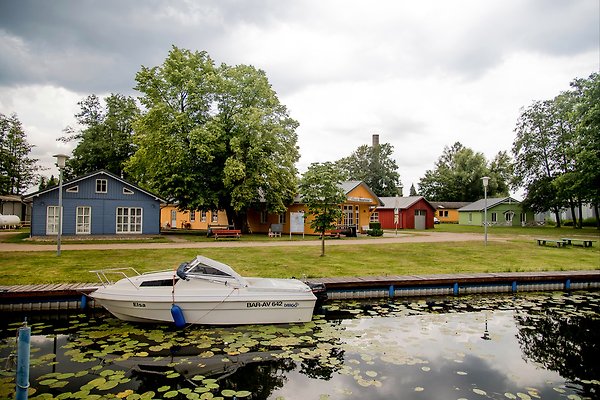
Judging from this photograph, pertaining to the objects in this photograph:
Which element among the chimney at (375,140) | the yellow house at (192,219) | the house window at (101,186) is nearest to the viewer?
the house window at (101,186)

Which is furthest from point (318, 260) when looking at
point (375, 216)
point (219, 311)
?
point (375, 216)

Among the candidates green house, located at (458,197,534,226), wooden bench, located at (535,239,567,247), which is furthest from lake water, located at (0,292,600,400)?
green house, located at (458,197,534,226)

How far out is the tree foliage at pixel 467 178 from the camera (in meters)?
73.1

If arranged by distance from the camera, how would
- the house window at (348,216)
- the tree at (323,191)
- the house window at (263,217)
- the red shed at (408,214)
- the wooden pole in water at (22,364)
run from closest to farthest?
the wooden pole in water at (22,364) → the tree at (323,191) → the house window at (348,216) → the house window at (263,217) → the red shed at (408,214)

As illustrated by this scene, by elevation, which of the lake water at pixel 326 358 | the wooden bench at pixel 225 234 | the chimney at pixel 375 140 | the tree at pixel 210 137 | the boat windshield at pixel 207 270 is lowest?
the lake water at pixel 326 358

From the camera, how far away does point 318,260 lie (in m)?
17.4

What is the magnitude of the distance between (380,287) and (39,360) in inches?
363

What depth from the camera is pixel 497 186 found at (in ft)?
242

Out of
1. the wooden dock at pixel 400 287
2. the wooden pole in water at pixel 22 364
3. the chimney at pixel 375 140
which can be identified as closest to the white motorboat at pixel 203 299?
the wooden dock at pixel 400 287

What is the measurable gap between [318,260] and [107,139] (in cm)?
3901

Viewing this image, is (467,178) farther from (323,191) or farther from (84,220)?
(84,220)

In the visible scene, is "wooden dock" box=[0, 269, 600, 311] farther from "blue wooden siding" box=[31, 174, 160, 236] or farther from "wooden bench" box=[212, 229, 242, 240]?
"blue wooden siding" box=[31, 174, 160, 236]

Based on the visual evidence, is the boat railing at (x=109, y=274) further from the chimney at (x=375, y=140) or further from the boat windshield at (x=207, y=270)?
the chimney at (x=375, y=140)

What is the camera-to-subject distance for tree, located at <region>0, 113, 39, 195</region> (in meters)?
50.5
